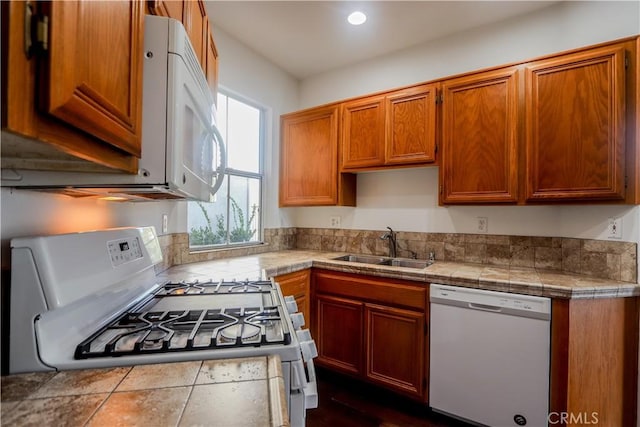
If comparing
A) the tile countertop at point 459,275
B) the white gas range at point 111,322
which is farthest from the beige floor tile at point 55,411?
the tile countertop at point 459,275

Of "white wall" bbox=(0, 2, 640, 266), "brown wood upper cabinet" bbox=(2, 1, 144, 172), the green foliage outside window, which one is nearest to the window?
the green foliage outside window

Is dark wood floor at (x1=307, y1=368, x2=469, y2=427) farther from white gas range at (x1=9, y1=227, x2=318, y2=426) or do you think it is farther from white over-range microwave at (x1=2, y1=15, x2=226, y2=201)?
white over-range microwave at (x1=2, y1=15, x2=226, y2=201)

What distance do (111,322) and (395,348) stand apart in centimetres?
169

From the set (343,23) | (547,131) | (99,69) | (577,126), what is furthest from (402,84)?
(99,69)

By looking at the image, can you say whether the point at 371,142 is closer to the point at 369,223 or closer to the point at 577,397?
the point at 369,223

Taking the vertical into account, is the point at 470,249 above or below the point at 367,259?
above

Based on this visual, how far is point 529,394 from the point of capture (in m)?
1.61

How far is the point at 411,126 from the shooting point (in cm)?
233

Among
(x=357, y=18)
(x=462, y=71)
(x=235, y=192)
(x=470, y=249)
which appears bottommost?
(x=470, y=249)

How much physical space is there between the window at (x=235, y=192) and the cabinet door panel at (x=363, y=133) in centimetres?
89

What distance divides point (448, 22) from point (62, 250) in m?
2.72

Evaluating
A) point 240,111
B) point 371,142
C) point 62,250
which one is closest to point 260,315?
point 62,250

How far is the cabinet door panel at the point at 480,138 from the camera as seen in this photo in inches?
77.1

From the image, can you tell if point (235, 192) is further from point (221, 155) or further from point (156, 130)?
point (156, 130)
